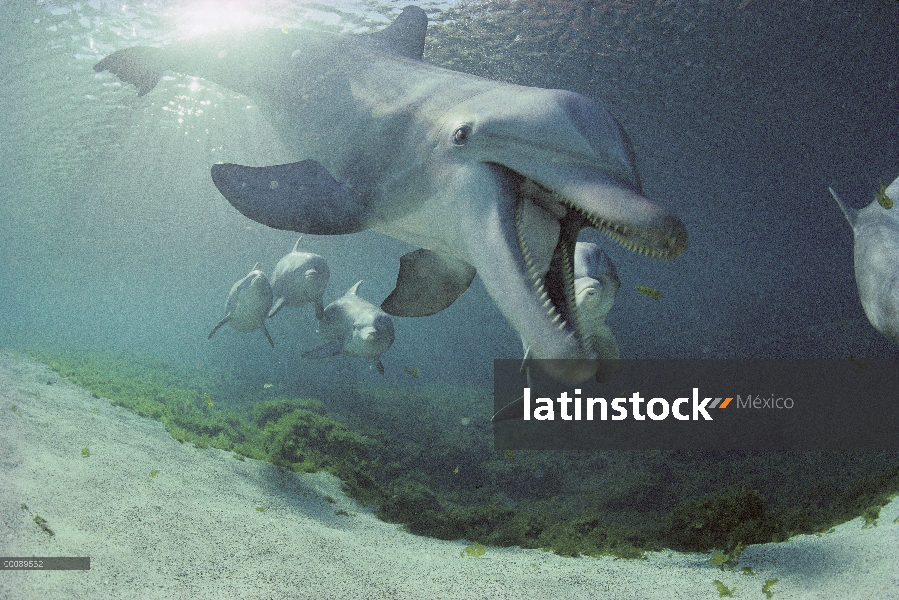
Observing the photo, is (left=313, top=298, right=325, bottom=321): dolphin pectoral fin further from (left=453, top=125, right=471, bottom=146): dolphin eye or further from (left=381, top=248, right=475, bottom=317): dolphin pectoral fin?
(left=453, top=125, right=471, bottom=146): dolphin eye

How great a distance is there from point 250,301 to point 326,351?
1668mm

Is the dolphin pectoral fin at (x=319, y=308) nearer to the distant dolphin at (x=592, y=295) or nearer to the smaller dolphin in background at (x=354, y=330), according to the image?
the smaller dolphin in background at (x=354, y=330)

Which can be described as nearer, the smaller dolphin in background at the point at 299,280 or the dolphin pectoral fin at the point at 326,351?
the smaller dolphin in background at the point at 299,280

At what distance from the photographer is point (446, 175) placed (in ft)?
9.16

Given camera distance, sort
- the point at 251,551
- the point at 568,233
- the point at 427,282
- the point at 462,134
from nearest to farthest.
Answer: the point at 462,134 < the point at 568,233 < the point at 251,551 < the point at 427,282

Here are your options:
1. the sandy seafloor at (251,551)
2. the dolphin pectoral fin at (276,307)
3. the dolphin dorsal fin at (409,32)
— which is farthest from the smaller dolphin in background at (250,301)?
the dolphin dorsal fin at (409,32)

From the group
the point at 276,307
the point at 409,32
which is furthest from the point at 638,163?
the point at 409,32

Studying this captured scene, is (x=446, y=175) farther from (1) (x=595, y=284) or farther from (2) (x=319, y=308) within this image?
(2) (x=319, y=308)

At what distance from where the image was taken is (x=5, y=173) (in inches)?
969

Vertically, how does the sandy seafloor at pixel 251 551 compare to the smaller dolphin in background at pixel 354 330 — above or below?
above

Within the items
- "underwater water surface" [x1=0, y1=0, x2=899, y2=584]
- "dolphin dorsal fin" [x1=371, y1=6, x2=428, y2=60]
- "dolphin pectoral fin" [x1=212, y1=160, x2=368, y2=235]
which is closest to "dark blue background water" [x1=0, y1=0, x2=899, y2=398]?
"underwater water surface" [x1=0, y1=0, x2=899, y2=584]

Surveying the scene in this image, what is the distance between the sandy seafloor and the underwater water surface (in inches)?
34.2

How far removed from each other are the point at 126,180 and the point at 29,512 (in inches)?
→ 1108

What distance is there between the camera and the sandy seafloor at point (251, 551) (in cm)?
297
